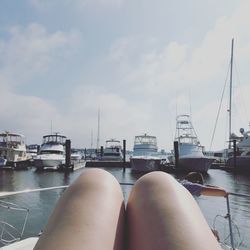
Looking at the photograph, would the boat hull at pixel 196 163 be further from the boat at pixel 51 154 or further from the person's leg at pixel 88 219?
the person's leg at pixel 88 219

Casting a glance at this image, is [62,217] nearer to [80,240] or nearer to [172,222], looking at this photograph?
[80,240]

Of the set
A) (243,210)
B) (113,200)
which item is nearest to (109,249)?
(113,200)

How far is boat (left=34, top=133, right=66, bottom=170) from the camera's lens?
46.3 m

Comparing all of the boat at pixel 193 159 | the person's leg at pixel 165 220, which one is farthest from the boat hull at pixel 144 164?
the person's leg at pixel 165 220

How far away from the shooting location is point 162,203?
1794mm

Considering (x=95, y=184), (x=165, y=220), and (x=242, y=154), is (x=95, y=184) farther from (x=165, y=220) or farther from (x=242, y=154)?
(x=242, y=154)

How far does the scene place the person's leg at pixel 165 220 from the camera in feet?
4.81

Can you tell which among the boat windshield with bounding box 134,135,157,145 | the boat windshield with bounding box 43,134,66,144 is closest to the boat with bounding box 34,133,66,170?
the boat windshield with bounding box 43,134,66,144

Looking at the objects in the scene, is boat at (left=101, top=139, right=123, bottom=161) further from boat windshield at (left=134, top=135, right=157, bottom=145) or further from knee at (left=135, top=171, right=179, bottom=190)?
knee at (left=135, top=171, right=179, bottom=190)

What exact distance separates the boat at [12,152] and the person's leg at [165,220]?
47.0 m

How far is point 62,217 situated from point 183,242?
2.10 ft

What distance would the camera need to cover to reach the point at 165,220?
1.63 metres

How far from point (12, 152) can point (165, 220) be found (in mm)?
51214

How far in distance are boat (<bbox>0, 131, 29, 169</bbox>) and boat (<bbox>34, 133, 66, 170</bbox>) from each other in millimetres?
2956
